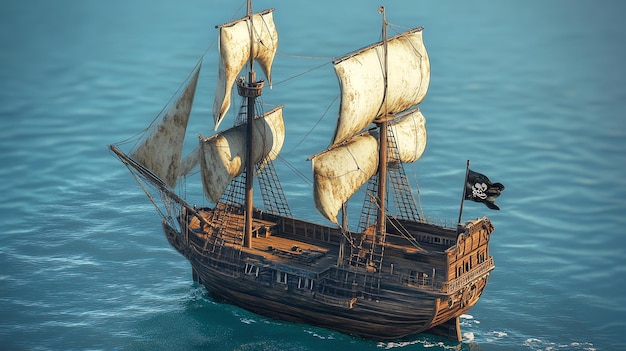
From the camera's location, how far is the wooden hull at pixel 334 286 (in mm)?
77812

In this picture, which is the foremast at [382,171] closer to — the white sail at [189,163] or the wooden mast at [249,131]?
the wooden mast at [249,131]

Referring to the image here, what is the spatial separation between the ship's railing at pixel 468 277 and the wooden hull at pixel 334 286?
0.06 m

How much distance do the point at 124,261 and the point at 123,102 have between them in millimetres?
30469

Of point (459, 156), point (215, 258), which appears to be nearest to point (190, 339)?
point (215, 258)

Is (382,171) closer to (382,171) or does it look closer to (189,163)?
(382,171)

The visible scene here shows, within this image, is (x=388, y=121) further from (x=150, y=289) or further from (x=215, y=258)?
(x=150, y=289)

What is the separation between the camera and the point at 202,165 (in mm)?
82000

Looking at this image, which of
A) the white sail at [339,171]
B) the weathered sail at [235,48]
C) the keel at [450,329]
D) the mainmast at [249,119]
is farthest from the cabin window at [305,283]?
the weathered sail at [235,48]

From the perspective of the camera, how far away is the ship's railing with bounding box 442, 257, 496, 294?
7701cm

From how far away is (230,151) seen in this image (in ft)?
269

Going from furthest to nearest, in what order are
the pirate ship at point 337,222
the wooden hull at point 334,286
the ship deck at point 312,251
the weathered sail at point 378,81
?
the ship deck at point 312,251 < the pirate ship at point 337,222 < the wooden hull at point 334,286 < the weathered sail at point 378,81

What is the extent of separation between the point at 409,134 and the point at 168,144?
54.5ft

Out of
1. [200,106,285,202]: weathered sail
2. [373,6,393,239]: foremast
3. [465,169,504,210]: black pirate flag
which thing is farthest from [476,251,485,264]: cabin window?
[200,106,285,202]: weathered sail

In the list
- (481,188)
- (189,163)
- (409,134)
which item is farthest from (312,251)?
(481,188)
